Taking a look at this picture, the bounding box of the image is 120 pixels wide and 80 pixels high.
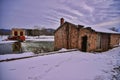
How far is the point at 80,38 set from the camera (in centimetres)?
1050

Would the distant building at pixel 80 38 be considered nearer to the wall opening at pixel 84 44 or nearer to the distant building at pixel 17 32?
the wall opening at pixel 84 44

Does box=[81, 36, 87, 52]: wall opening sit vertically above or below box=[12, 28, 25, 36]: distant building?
below

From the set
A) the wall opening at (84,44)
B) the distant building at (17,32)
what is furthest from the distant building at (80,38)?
the distant building at (17,32)

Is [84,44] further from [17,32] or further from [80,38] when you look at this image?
[17,32]

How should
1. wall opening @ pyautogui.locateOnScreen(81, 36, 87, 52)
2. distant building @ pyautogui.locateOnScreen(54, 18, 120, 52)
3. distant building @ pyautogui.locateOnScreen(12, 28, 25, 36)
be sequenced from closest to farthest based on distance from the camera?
distant building @ pyautogui.locateOnScreen(54, 18, 120, 52) < wall opening @ pyautogui.locateOnScreen(81, 36, 87, 52) < distant building @ pyautogui.locateOnScreen(12, 28, 25, 36)

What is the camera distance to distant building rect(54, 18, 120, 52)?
10227 millimetres

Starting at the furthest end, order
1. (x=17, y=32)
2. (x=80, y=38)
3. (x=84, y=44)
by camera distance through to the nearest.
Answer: (x=17, y=32), (x=84, y=44), (x=80, y=38)

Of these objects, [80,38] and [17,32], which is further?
[17,32]

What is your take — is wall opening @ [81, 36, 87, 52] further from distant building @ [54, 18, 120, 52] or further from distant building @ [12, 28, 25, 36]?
distant building @ [12, 28, 25, 36]

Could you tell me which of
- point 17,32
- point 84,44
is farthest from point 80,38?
point 17,32

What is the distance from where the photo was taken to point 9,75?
12.5ft

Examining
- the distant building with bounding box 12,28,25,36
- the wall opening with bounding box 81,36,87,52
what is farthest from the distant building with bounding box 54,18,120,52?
the distant building with bounding box 12,28,25,36

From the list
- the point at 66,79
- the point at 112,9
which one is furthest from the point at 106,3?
the point at 66,79

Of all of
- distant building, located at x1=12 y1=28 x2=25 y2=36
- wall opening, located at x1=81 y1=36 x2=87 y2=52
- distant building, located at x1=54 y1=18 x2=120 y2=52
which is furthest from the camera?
distant building, located at x1=12 y1=28 x2=25 y2=36
